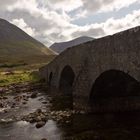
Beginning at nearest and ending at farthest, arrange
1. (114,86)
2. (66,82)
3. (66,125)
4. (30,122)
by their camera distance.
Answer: (66,125) < (30,122) < (114,86) < (66,82)

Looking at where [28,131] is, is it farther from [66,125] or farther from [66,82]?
[66,82]

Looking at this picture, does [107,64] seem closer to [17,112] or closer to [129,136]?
[129,136]

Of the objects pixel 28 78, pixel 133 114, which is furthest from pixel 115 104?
pixel 28 78

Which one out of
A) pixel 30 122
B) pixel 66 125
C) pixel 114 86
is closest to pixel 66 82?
pixel 114 86

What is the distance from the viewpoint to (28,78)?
6462 centimetres

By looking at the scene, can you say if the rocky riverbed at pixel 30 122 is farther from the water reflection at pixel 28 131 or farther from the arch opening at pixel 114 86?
the arch opening at pixel 114 86

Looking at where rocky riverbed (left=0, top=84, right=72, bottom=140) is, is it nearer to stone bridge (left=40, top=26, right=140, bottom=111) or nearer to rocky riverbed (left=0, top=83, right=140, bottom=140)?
rocky riverbed (left=0, top=83, right=140, bottom=140)

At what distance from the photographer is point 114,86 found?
80.5 feet

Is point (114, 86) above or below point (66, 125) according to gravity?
above

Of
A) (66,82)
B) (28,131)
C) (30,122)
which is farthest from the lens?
(66,82)

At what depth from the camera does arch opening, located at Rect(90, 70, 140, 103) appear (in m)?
23.8

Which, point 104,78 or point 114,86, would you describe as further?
point 114,86

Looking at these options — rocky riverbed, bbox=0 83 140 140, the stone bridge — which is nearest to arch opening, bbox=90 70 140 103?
the stone bridge

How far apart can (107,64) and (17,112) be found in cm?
1180
